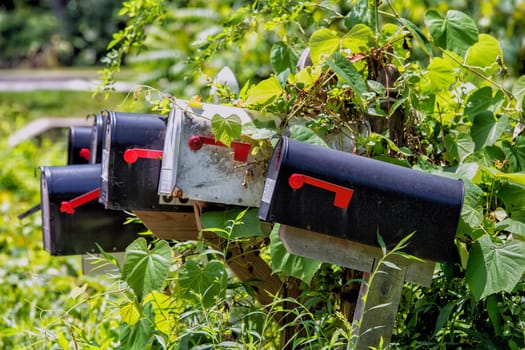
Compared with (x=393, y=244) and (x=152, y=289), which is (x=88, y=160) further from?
(x=393, y=244)

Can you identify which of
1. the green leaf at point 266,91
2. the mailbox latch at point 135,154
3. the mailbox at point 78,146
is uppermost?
the green leaf at point 266,91

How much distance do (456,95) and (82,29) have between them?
19.8m

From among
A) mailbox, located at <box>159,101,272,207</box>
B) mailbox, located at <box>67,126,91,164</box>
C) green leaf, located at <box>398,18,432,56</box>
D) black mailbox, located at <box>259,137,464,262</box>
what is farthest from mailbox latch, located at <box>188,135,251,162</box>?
mailbox, located at <box>67,126,91,164</box>

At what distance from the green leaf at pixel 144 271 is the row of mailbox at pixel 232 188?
0.18m

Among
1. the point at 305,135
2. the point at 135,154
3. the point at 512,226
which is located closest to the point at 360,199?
the point at 305,135

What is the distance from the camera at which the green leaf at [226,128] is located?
219 centimetres

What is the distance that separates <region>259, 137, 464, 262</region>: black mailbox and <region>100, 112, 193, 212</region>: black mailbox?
1.58ft

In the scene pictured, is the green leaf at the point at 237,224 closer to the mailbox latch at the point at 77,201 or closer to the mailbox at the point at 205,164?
the mailbox at the point at 205,164

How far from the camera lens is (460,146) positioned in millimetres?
2484

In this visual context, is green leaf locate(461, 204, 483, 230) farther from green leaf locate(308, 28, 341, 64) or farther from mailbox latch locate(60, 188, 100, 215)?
mailbox latch locate(60, 188, 100, 215)

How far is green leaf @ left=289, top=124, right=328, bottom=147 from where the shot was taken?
2.22 m

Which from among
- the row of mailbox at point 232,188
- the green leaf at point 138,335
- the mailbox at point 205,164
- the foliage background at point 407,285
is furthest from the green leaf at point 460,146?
the green leaf at point 138,335

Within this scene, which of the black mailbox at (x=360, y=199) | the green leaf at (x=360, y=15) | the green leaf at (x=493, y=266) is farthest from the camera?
the green leaf at (x=360, y=15)

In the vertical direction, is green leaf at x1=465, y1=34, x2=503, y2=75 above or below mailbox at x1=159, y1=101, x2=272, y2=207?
above
